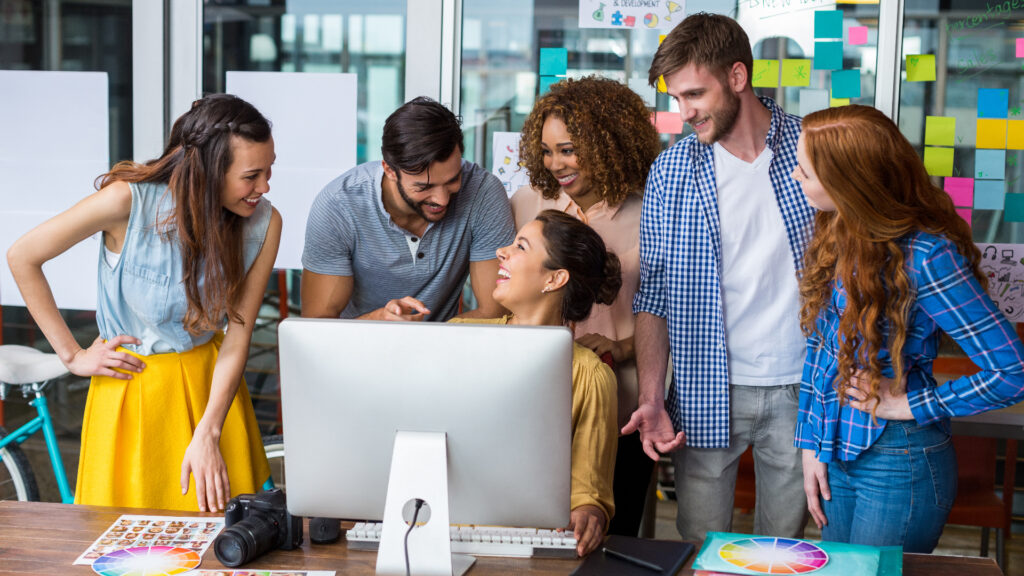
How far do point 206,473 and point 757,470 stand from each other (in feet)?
→ 4.34

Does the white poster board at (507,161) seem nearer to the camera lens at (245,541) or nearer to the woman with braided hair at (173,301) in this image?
the woman with braided hair at (173,301)

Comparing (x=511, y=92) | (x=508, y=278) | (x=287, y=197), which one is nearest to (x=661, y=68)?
(x=508, y=278)

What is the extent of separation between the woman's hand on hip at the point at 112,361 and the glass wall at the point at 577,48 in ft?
4.88

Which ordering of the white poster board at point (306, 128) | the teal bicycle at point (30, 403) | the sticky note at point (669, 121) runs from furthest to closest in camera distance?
the white poster board at point (306, 128), the sticky note at point (669, 121), the teal bicycle at point (30, 403)

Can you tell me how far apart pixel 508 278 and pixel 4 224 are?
2403 mm

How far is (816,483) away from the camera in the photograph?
194 cm

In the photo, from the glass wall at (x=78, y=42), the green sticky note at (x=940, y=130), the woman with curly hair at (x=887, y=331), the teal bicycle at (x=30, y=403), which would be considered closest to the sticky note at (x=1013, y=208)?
the green sticky note at (x=940, y=130)

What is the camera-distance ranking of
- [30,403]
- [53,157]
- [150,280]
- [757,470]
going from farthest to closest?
[53,157], [30,403], [757,470], [150,280]

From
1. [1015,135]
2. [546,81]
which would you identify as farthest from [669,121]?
[1015,135]

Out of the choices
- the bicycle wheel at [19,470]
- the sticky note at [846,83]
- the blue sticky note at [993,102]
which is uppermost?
the sticky note at [846,83]

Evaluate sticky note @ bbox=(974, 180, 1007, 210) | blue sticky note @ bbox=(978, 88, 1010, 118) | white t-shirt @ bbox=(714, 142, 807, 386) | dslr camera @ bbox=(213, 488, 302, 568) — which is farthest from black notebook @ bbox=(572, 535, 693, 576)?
blue sticky note @ bbox=(978, 88, 1010, 118)

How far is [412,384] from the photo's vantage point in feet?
4.65

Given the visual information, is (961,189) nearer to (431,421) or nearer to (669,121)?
(669,121)

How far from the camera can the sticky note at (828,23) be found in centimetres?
299
